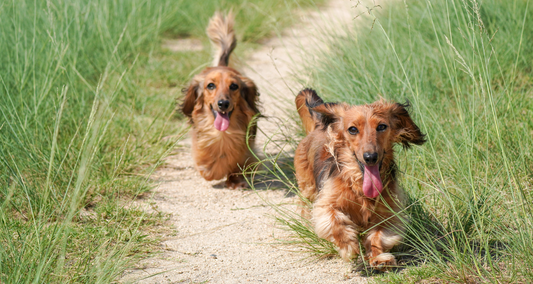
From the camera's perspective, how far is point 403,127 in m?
3.63

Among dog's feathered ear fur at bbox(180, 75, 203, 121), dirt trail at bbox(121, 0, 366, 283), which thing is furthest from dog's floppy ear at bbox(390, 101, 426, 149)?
dog's feathered ear fur at bbox(180, 75, 203, 121)

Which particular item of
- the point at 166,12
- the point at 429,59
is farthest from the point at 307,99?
the point at 166,12

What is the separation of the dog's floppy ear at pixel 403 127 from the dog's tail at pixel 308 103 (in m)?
0.79

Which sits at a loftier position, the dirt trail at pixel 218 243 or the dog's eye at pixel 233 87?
the dog's eye at pixel 233 87

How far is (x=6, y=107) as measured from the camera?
437 centimetres

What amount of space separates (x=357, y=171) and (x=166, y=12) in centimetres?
606

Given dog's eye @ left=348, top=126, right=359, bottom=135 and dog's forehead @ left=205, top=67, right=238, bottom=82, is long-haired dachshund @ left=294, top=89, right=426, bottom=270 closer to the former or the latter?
dog's eye @ left=348, top=126, right=359, bottom=135

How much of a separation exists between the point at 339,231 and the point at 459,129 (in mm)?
1586

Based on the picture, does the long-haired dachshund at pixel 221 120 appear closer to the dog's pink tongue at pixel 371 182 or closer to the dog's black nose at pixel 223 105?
the dog's black nose at pixel 223 105

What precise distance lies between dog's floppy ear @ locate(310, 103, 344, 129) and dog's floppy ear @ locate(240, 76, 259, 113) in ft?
6.22

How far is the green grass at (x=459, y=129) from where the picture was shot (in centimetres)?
317

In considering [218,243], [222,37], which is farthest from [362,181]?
[222,37]

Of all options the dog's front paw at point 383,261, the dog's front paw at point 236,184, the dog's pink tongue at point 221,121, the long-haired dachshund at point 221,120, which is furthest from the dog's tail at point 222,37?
the dog's front paw at point 383,261

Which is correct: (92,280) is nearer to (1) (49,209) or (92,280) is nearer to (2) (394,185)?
(1) (49,209)
